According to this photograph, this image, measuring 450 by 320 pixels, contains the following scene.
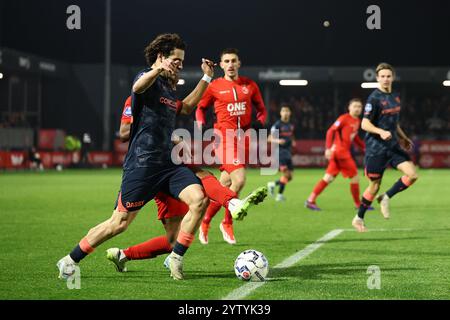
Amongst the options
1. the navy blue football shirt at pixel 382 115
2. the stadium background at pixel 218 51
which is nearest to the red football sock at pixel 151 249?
the navy blue football shirt at pixel 382 115

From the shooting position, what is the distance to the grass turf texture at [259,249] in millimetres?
6332

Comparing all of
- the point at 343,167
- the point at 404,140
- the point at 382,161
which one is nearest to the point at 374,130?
the point at 382,161

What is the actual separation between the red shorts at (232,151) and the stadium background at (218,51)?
3094cm

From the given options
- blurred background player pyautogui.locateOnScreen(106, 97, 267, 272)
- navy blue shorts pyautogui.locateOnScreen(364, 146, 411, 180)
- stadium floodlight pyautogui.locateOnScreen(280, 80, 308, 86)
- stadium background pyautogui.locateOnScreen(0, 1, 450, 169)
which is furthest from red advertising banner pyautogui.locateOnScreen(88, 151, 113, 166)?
blurred background player pyautogui.locateOnScreen(106, 97, 267, 272)

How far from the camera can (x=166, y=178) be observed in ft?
22.4

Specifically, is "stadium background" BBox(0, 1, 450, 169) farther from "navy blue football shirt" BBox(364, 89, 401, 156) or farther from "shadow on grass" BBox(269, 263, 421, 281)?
"shadow on grass" BBox(269, 263, 421, 281)

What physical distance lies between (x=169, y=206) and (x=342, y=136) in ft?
32.7

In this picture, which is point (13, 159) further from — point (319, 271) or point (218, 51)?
point (319, 271)

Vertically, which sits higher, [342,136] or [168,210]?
[342,136]

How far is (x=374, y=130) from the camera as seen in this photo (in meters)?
11.1

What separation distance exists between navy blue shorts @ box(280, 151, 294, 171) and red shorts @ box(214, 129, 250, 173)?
29.3ft

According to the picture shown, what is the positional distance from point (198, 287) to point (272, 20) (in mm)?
40079
